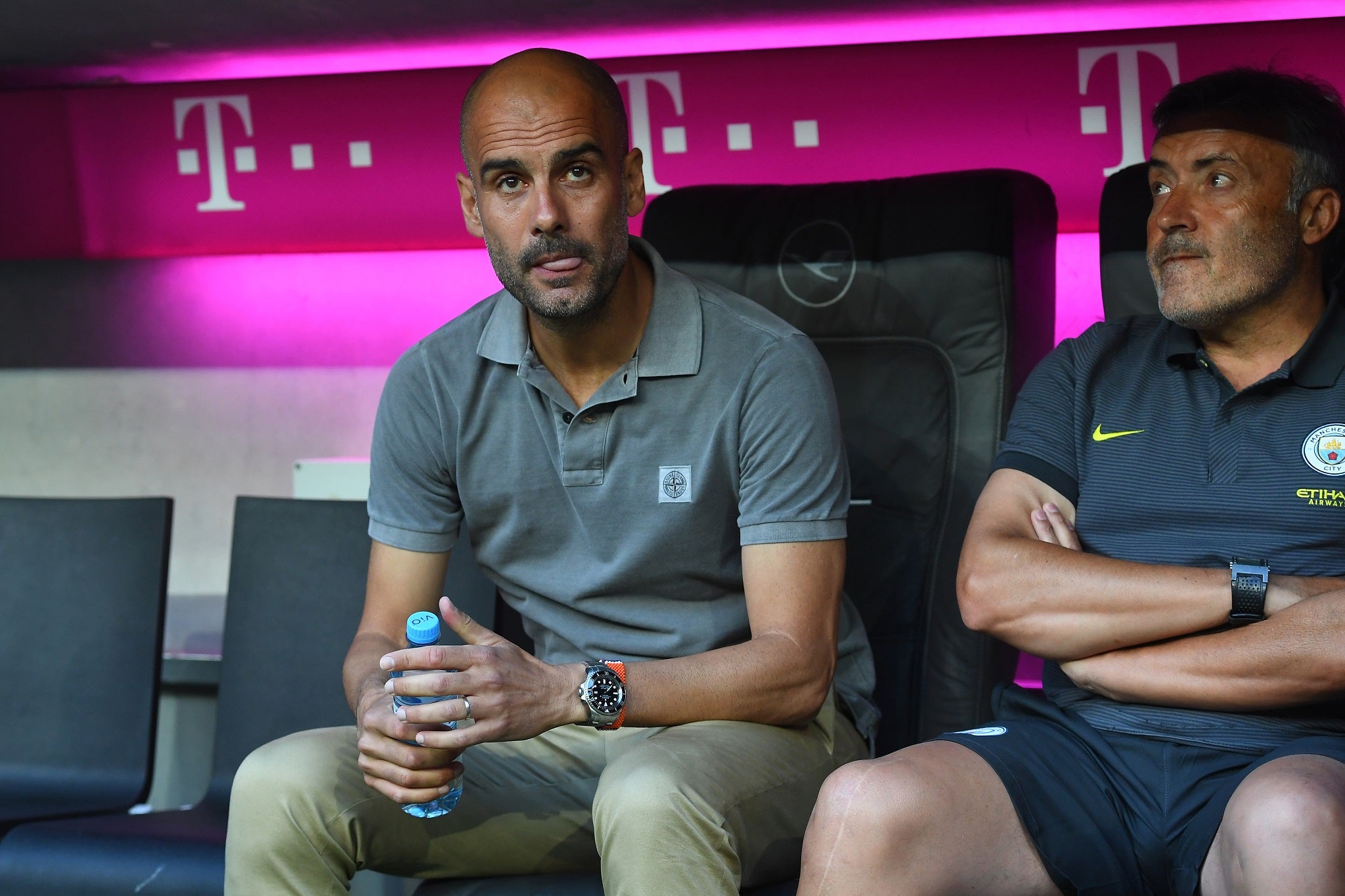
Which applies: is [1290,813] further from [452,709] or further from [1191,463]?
[452,709]

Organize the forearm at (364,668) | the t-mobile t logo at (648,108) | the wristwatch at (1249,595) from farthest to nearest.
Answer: the t-mobile t logo at (648,108) < the forearm at (364,668) < the wristwatch at (1249,595)

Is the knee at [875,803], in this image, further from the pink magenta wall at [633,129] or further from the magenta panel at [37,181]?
the magenta panel at [37,181]

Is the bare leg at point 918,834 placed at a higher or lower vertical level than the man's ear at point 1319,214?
lower

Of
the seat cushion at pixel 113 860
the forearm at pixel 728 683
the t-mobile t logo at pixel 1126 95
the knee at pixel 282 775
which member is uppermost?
the t-mobile t logo at pixel 1126 95

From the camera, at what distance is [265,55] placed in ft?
9.77

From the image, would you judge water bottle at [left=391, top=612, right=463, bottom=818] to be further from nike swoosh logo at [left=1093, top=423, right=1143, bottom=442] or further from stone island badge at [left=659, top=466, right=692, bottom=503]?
nike swoosh logo at [left=1093, top=423, right=1143, bottom=442]

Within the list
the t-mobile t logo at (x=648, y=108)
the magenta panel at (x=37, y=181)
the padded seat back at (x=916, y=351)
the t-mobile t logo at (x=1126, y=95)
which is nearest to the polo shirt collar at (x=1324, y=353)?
the padded seat back at (x=916, y=351)

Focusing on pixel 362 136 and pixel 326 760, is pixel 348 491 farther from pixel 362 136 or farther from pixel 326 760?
pixel 326 760

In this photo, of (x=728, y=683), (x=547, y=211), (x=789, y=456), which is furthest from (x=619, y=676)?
(x=547, y=211)

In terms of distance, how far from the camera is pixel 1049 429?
1817mm

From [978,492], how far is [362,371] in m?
1.65

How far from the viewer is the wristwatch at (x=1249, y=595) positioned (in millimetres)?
1520

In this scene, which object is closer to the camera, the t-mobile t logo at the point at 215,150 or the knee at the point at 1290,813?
the knee at the point at 1290,813

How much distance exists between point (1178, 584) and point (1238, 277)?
1.50ft
